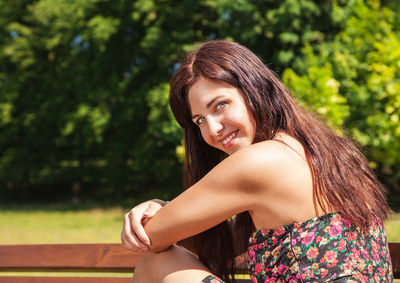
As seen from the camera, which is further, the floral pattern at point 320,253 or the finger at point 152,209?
the finger at point 152,209

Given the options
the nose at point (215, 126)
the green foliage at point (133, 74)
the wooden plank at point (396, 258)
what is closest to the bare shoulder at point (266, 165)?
the nose at point (215, 126)

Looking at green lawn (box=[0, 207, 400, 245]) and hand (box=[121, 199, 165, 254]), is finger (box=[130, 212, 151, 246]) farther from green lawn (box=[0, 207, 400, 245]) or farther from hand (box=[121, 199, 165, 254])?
green lawn (box=[0, 207, 400, 245])

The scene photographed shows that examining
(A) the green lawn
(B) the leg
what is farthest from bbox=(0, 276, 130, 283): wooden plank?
(A) the green lawn

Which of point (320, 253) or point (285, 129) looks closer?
point (320, 253)

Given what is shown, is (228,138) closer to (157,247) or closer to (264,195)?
(264,195)

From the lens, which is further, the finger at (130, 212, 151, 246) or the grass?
the grass

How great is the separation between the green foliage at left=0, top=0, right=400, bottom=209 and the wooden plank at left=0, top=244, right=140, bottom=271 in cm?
653

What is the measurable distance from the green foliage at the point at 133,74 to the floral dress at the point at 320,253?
6928mm

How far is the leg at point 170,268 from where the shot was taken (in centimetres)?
201

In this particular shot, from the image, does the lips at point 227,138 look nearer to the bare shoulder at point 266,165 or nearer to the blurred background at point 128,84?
the bare shoulder at point 266,165

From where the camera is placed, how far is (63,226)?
40.8ft

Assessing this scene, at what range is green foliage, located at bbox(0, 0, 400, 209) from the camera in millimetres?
10961

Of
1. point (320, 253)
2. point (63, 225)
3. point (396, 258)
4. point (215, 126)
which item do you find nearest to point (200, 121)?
point (215, 126)

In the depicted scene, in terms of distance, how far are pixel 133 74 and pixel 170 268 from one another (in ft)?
50.2
